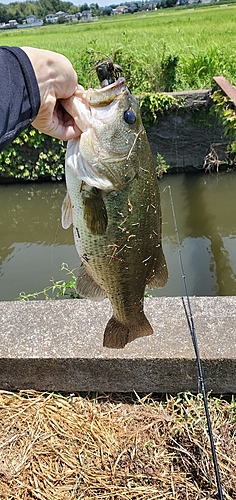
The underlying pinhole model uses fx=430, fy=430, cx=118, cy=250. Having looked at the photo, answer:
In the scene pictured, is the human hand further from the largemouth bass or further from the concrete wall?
the concrete wall

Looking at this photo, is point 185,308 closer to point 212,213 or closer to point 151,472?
point 151,472

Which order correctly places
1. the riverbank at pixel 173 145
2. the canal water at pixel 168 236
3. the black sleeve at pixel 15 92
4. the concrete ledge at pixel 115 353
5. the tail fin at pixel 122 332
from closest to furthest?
the black sleeve at pixel 15 92, the tail fin at pixel 122 332, the concrete ledge at pixel 115 353, the canal water at pixel 168 236, the riverbank at pixel 173 145

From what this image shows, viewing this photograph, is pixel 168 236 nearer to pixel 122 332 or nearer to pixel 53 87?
pixel 122 332

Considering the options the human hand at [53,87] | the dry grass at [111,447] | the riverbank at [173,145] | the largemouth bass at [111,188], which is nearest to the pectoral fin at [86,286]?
the largemouth bass at [111,188]

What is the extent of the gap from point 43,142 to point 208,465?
682 cm

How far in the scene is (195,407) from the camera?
274cm

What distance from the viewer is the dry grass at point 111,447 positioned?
7.82 ft

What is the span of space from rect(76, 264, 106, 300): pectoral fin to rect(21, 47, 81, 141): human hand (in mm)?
564

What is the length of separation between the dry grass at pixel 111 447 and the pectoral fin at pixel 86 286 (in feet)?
4.06

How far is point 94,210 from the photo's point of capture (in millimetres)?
1567

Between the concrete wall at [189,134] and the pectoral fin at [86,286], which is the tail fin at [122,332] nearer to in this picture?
the pectoral fin at [86,286]

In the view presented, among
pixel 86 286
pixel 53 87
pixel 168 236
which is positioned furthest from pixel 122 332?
pixel 168 236

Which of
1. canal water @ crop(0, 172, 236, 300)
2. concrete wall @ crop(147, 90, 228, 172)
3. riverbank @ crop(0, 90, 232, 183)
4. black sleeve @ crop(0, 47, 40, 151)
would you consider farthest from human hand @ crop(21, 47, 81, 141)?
concrete wall @ crop(147, 90, 228, 172)

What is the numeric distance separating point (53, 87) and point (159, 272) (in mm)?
869
